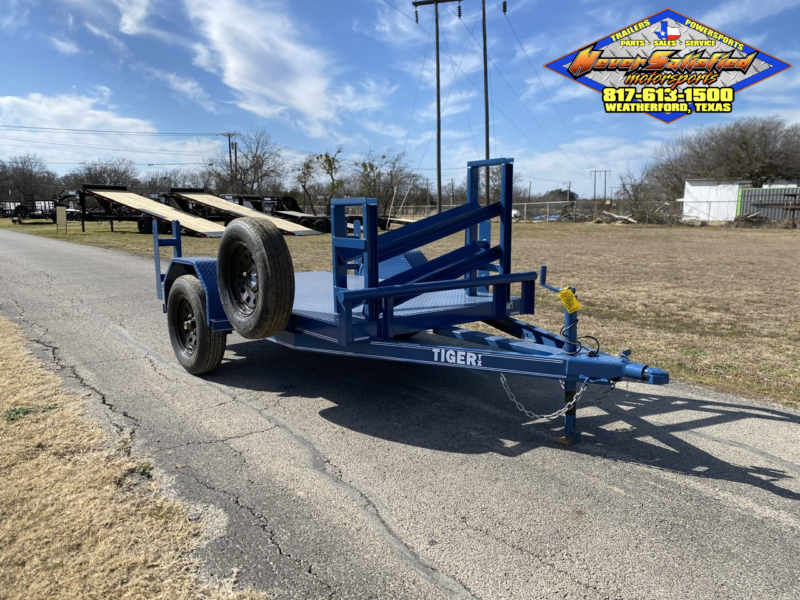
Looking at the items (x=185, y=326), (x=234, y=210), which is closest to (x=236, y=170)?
(x=234, y=210)

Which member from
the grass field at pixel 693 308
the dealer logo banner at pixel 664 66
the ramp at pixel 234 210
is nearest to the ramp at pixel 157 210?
the ramp at pixel 234 210

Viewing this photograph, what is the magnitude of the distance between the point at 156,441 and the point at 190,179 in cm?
8285

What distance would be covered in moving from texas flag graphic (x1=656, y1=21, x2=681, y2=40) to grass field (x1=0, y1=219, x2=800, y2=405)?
9793 mm

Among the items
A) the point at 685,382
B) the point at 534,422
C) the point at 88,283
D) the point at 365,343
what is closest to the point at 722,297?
the point at 685,382

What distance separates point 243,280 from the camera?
179 inches

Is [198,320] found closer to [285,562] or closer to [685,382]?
[285,562]

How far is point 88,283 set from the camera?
11062 mm

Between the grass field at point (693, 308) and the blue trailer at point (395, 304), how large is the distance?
2060 mm

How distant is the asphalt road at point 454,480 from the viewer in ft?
8.29

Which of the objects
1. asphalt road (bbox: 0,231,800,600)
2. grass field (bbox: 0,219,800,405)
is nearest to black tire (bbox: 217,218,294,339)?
asphalt road (bbox: 0,231,800,600)

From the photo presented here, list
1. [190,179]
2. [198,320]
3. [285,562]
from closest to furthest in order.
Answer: [285,562] < [198,320] < [190,179]

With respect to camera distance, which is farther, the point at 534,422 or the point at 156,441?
the point at 534,422

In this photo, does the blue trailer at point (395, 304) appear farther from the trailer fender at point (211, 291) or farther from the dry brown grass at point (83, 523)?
the dry brown grass at point (83, 523)

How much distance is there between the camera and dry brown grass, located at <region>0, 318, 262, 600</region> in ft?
7.88
